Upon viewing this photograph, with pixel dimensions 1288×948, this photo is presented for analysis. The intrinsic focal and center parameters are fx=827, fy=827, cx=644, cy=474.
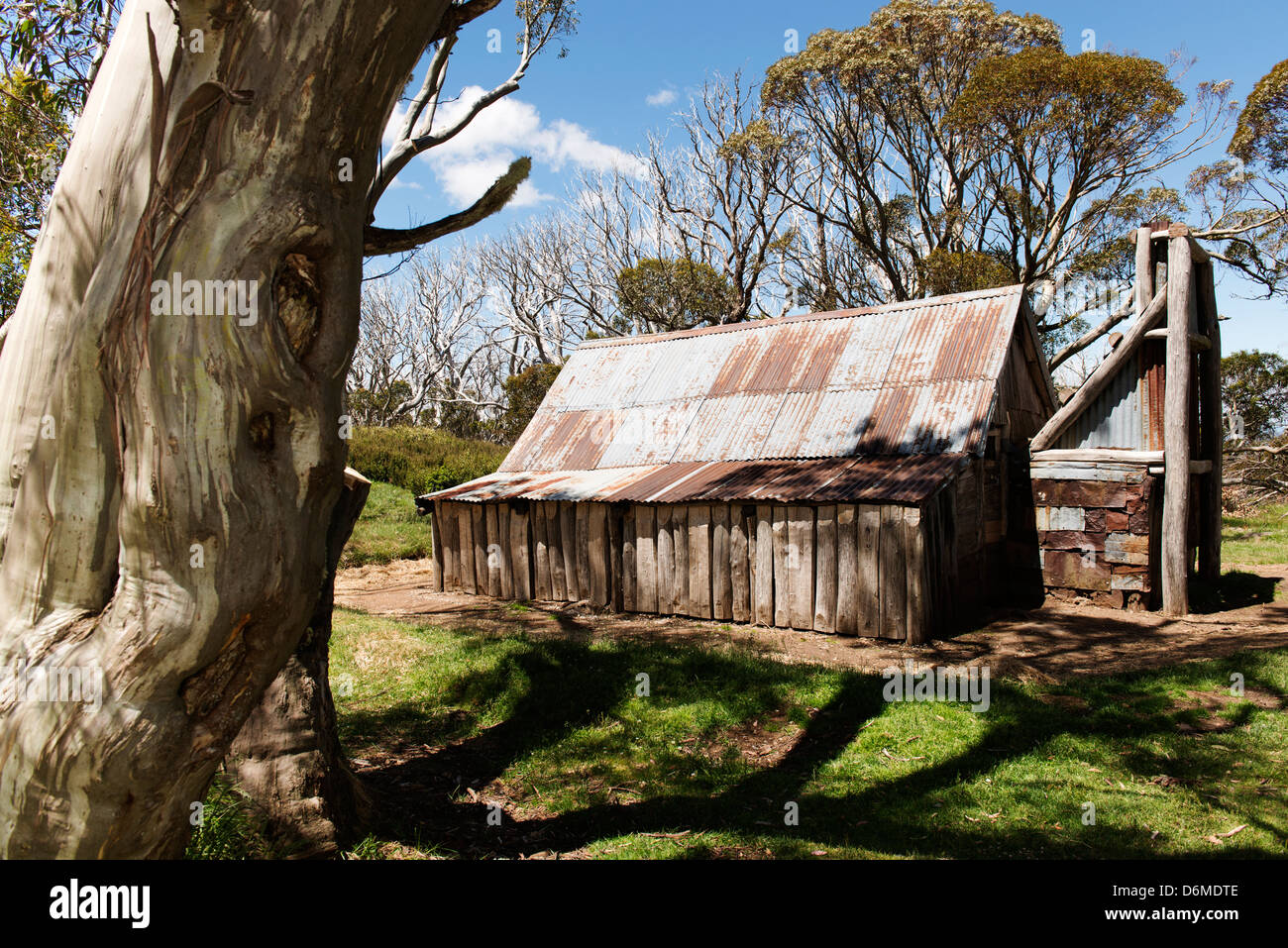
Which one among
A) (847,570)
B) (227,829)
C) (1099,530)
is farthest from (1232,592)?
(227,829)

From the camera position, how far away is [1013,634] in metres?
10.9

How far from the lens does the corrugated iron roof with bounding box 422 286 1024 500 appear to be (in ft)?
41.0

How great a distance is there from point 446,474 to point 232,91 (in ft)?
67.9

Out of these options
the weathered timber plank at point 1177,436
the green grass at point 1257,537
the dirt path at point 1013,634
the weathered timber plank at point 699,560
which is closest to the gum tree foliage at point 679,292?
the green grass at point 1257,537

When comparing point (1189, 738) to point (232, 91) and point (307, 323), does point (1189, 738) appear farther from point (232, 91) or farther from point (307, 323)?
point (232, 91)

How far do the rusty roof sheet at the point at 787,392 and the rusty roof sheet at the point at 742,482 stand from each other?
0.20 metres

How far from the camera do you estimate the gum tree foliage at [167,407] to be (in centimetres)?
280

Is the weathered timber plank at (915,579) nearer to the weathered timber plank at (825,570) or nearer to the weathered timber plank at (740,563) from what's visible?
the weathered timber plank at (825,570)

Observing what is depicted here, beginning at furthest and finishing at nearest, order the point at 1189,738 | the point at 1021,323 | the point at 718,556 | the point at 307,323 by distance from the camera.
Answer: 1. the point at 1021,323
2. the point at 718,556
3. the point at 1189,738
4. the point at 307,323

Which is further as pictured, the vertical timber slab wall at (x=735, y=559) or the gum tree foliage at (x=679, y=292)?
the gum tree foliage at (x=679, y=292)

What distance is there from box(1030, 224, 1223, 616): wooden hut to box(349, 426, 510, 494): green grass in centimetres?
1557

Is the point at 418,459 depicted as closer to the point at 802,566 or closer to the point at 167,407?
the point at 802,566

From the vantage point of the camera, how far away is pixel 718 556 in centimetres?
1224
